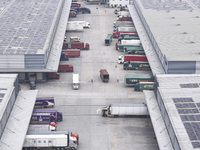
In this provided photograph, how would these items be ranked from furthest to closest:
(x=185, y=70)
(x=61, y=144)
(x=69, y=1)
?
1. (x=69, y=1)
2. (x=185, y=70)
3. (x=61, y=144)

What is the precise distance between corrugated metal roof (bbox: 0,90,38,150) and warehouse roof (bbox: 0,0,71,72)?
1312cm

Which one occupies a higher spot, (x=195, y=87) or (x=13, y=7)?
(x=195, y=87)

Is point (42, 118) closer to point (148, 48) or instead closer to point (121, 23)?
point (148, 48)

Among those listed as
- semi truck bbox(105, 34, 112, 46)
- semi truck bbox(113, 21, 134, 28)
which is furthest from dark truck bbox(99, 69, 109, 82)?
semi truck bbox(113, 21, 134, 28)

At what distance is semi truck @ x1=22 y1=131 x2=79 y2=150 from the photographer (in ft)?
221

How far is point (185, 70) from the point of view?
286 ft

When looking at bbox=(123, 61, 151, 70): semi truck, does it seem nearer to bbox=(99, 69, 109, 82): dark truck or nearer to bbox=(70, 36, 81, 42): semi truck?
bbox=(99, 69, 109, 82): dark truck

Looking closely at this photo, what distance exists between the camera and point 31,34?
10769 cm

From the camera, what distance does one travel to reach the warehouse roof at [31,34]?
9125cm

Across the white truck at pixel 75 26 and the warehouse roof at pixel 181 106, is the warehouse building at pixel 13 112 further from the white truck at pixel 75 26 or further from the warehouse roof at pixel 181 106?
the white truck at pixel 75 26

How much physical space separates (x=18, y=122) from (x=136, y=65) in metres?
40.5

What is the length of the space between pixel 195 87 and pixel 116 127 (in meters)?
14.6

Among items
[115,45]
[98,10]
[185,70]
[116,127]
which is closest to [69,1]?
[98,10]

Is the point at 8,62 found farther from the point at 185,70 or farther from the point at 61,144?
the point at 185,70
